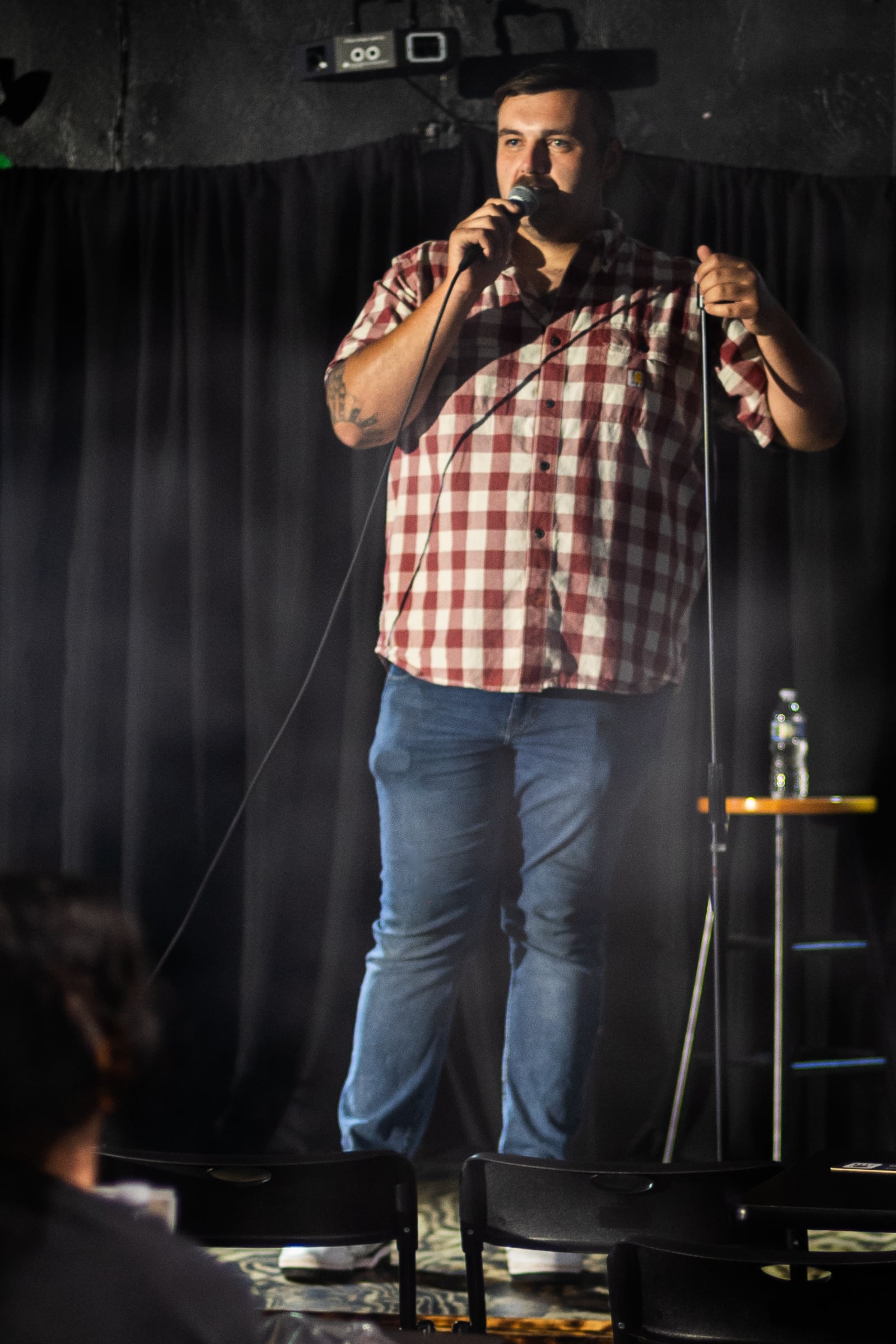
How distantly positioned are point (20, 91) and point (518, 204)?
156cm

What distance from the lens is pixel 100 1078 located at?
572 millimetres

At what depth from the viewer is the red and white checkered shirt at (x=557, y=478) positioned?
6.28 ft

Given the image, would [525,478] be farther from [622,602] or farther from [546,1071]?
[546,1071]

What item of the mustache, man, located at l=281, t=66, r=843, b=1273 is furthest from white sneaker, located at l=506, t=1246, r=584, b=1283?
the mustache

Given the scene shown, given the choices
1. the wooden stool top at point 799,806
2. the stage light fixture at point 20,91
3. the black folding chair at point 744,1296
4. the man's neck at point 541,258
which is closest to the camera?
the black folding chair at point 744,1296

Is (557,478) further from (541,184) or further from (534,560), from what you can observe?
(541,184)

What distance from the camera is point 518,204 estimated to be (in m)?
1.85

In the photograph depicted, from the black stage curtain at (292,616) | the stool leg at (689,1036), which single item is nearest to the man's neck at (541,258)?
the black stage curtain at (292,616)

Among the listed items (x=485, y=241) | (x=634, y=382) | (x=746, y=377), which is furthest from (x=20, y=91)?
(x=746, y=377)

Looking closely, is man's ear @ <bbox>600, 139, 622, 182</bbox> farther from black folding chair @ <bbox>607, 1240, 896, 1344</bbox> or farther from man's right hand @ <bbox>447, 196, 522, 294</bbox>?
black folding chair @ <bbox>607, 1240, 896, 1344</bbox>

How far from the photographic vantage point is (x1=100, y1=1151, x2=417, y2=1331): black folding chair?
1.25 metres

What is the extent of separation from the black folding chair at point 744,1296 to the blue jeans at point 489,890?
3.10ft

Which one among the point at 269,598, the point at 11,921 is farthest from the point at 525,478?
the point at 11,921

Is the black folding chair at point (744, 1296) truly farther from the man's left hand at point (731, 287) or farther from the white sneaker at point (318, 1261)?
the man's left hand at point (731, 287)
